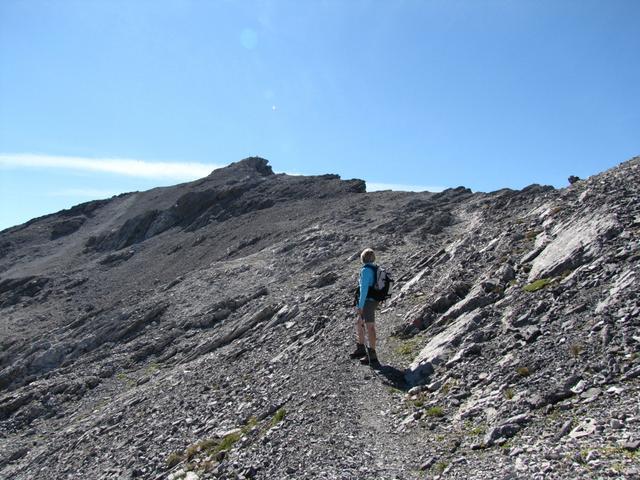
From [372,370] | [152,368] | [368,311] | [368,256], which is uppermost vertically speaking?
[368,256]

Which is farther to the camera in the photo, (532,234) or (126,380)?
(126,380)

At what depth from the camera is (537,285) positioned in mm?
12531

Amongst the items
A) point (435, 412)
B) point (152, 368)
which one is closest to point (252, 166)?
point (152, 368)

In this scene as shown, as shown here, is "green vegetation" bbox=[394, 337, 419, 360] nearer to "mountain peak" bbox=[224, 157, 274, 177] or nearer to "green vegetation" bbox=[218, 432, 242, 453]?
"green vegetation" bbox=[218, 432, 242, 453]

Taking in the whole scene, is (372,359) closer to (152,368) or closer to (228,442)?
(228,442)

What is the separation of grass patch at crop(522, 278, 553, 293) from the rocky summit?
0.05 m

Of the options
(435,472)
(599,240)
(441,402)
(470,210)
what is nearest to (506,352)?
(441,402)

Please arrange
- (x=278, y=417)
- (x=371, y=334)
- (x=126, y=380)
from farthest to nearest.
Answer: (x=126, y=380) < (x=371, y=334) < (x=278, y=417)

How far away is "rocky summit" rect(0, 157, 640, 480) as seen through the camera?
8039 mm

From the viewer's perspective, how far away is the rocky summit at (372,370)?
316 inches

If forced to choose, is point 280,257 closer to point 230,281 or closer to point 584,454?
point 230,281

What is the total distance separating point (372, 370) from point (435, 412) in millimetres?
3010

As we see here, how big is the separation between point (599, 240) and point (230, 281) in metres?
23.1

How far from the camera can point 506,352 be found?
1034 cm
